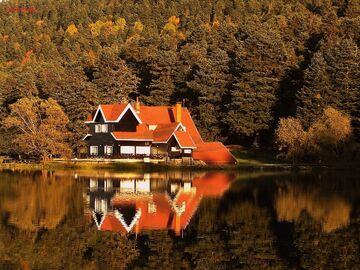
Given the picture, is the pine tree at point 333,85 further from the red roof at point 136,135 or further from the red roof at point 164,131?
the red roof at point 136,135

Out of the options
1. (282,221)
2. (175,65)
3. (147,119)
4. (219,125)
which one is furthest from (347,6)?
(282,221)

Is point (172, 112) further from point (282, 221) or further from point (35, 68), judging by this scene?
point (282, 221)

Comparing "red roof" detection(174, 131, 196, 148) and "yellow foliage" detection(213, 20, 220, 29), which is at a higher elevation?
"yellow foliage" detection(213, 20, 220, 29)

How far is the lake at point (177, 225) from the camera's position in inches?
965

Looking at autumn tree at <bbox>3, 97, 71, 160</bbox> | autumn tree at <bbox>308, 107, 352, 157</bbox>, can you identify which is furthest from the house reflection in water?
autumn tree at <bbox>3, 97, 71, 160</bbox>

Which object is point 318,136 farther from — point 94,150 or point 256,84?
point 94,150

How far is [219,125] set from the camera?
95.0 m

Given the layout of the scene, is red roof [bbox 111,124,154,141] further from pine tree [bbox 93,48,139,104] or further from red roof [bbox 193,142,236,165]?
pine tree [bbox 93,48,139,104]

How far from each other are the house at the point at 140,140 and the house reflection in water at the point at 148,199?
53.8ft

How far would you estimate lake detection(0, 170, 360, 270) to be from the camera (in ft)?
80.4

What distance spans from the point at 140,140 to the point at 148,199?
40077 millimetres

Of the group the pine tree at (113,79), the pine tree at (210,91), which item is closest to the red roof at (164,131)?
the pine tree at (210,91)

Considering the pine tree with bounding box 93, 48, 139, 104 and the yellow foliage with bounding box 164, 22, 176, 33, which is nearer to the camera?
the pine tree with bounding box 93, 48, 139, 104

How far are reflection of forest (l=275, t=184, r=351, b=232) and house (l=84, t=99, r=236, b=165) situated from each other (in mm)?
32421
